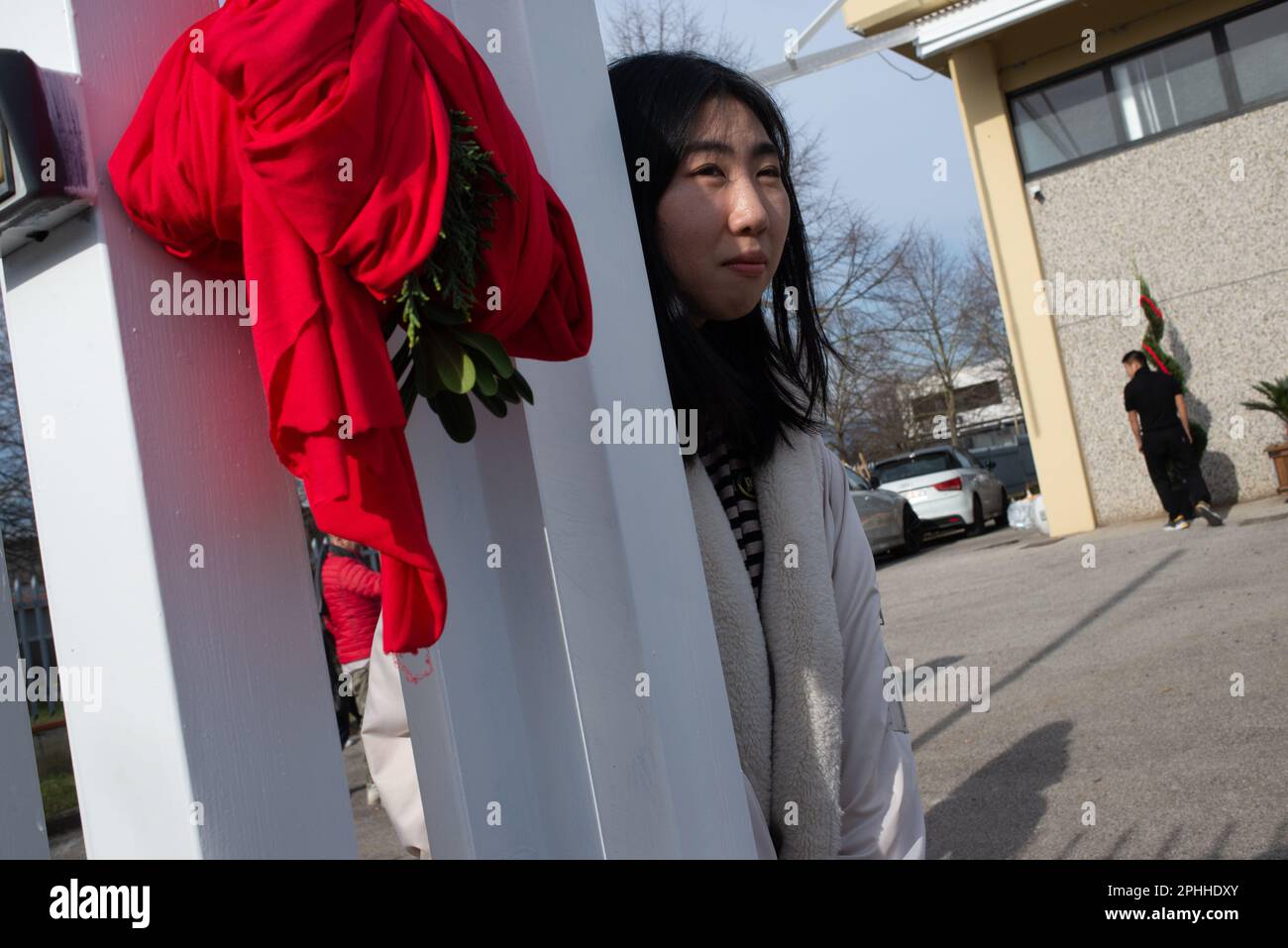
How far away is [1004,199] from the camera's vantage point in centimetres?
1335

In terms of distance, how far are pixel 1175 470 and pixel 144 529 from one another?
12.1m

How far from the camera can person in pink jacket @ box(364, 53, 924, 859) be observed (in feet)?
5.62

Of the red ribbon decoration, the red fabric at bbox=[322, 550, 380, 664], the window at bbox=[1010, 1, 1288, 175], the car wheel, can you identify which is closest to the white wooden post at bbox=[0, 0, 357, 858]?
the red fabric at bbox=[322, 550, 380, 664]

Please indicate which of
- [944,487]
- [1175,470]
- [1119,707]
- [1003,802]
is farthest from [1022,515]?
[1003,802]

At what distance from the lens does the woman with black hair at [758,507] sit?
1714mm

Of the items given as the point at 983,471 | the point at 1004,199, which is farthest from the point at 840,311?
the point at 1004,199

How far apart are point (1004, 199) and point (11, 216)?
13440 mm

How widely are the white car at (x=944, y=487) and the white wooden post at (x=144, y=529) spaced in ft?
54.4

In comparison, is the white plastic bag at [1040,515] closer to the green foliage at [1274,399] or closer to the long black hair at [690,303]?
the green foliage at [1274,399]

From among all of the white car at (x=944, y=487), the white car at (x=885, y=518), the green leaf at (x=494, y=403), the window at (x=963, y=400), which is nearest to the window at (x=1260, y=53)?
the white car at (x=885, y=518)

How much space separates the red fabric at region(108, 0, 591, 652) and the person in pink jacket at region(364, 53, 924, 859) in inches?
24.4

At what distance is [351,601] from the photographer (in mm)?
6781

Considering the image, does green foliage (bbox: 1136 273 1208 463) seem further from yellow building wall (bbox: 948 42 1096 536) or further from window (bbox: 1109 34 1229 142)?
window (bbox: 1109 34 1229 142)
